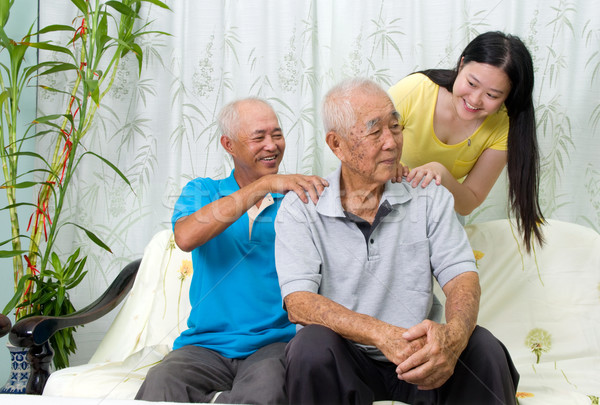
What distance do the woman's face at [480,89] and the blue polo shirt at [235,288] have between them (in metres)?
0.48

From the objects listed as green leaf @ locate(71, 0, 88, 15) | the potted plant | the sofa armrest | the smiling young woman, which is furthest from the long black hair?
the sofa armrest

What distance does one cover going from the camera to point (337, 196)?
107 cm

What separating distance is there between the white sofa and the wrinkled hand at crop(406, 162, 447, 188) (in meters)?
0.33

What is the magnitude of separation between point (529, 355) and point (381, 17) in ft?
2.82

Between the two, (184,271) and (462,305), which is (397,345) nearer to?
(462,305)

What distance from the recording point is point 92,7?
135cm

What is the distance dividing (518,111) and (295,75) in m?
0.52

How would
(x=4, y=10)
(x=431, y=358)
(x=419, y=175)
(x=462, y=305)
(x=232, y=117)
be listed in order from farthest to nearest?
(x=4, y=10), (x=232, y=117), (x=419, y=175), (x=462, y=305), (x=431, y=358)

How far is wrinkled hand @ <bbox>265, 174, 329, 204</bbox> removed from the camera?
1.05 metres

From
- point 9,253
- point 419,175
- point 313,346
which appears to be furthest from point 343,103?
point 9,253

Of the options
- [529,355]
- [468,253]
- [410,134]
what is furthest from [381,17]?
[529,355]

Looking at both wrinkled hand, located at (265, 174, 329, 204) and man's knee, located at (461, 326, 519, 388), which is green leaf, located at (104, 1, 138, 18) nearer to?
wrinkled hand, located at (265, 174, 329, 204)

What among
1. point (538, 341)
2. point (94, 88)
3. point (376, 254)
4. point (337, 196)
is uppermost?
point (94, 88)

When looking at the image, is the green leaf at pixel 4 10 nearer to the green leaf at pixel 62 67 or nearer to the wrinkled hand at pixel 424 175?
the green leaf at pixel 62 67
